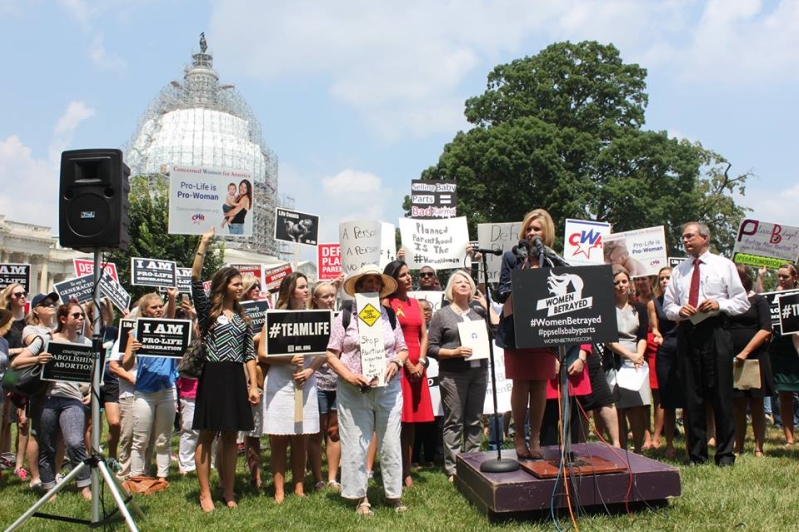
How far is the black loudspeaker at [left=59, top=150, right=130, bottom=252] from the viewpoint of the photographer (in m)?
5.82

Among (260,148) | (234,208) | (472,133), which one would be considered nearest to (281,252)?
(260,148)

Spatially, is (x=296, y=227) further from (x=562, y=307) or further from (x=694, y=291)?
(x=562, y=307)

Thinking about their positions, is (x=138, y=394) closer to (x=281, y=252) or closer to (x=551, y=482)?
(x=551, y=482)

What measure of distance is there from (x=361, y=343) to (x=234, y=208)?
6561 mm

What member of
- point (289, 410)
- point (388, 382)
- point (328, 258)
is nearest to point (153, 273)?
point (328, 258)

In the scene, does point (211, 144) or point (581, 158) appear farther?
point (211, 144)

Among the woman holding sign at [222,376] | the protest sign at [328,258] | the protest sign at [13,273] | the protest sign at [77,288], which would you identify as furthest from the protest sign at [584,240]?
the protest sign at [13,273]

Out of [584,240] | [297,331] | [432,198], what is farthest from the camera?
[432,198]

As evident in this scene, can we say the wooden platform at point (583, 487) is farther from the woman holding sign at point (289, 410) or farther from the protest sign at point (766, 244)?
the protest sign at point (766, 244)

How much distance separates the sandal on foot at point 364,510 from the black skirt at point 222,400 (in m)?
1.31

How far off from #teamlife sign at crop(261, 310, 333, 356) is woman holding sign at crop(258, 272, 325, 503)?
155mm

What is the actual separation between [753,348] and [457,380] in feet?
11.3

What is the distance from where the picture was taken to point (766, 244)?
12.6m

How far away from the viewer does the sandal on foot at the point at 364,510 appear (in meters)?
6.14
